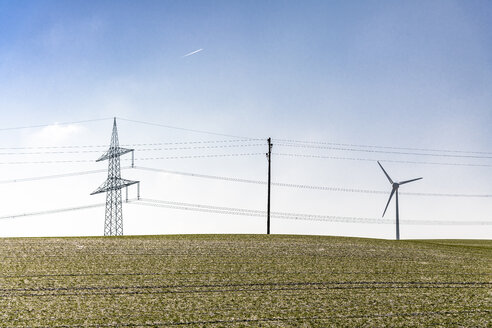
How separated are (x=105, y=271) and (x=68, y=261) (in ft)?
13.8

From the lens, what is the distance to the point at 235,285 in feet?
84.5

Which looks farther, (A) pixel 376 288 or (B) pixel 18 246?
(B) pixel 18 246

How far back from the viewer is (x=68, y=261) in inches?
1225

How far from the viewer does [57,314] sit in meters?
20.2

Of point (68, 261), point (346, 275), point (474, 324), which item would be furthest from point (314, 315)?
point (68, 261)

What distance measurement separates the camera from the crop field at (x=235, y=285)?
20250mm

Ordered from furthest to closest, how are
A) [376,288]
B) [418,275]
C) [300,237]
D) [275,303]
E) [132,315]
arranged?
[300,237], [418,275], [376,288], [275,303], [132,315]

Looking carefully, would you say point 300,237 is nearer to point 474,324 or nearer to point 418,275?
point 418,275

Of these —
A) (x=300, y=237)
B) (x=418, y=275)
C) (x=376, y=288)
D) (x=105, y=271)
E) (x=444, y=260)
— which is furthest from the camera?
(x=300, y=237)

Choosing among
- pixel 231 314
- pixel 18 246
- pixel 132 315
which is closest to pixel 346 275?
pixel 231 314

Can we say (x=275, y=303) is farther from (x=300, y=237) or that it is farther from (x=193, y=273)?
(x=300, y=237)

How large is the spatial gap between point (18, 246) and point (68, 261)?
8901 millimetres

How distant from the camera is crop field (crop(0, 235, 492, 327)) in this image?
20250 mm

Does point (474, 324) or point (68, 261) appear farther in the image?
point (68, 261)
